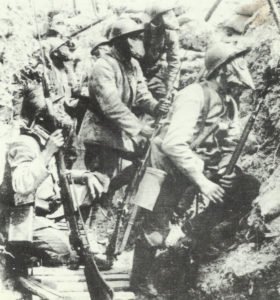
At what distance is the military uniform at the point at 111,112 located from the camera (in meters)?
3.75

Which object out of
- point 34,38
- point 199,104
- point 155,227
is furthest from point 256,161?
point 34,38

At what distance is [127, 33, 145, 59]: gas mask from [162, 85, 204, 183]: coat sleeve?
0.41m

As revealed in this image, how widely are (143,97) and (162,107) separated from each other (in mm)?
152

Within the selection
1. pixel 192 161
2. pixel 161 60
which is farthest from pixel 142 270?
pixel 161 60

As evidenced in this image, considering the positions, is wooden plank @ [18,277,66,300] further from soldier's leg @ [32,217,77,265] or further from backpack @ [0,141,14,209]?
backpack @ [0,141,14,209]

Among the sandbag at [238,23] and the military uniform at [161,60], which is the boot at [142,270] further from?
the sandbag at [238,23]

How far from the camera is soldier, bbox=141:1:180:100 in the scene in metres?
3.82

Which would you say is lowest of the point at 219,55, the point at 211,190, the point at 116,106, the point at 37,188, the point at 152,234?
the point at 152,234

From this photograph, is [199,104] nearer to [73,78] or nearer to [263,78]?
[263,78]

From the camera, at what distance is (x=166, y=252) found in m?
3.83

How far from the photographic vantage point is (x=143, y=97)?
12.6 feet

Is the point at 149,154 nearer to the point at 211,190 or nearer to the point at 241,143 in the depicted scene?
the point at 211,190

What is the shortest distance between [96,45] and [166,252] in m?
1.43

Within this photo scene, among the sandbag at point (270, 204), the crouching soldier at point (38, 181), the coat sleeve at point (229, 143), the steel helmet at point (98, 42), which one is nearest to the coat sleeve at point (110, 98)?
the steel helmet at point (98, 42)
